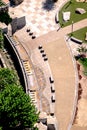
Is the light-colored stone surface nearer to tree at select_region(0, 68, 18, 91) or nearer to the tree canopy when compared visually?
the tree canopy

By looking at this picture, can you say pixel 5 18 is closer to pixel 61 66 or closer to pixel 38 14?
pixel 38 14

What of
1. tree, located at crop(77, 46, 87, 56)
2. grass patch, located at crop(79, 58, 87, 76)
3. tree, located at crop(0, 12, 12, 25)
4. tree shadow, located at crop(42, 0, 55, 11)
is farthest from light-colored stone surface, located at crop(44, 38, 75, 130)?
tree shadow, located at crop(42, 0, 55, 11)

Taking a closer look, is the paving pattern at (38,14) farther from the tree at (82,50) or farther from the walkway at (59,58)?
the tree at (82,50)

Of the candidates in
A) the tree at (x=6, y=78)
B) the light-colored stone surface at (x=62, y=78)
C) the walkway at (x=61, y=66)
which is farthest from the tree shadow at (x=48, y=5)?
the tree at (x=6, y=78)

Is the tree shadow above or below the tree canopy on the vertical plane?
above

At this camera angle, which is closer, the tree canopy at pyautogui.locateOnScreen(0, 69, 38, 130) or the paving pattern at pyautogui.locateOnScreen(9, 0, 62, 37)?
the tree canopy at pyautogui.locateOnScreen(0, 69, 38, 130)

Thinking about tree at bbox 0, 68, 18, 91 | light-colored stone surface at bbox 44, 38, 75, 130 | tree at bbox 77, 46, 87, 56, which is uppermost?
tree at bbox 0, 68, 18, 91

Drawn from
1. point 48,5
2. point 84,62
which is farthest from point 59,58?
point 48,5

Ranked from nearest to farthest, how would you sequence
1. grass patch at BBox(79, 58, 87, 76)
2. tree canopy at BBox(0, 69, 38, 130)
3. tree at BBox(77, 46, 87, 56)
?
tree canopy at BBox(0, 69, 38, 130)
grass patch at BBox(79, 58, 87, 76)
tree at BBox(77, 46, 87, 56)
